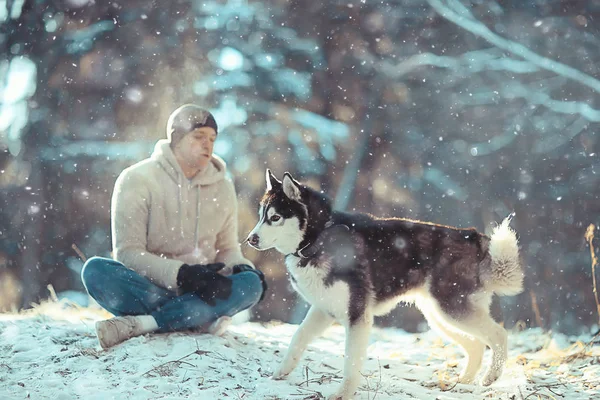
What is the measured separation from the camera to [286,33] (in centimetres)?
1024

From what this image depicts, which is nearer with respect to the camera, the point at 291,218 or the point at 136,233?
the point at 291,218

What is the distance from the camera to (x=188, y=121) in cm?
430

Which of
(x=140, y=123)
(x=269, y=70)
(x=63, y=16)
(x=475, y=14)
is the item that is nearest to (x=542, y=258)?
(x=475, y=14)

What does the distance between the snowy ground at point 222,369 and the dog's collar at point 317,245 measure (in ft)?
2.53

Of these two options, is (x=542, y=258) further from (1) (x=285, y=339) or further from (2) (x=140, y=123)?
(2) (x=140, y=123)

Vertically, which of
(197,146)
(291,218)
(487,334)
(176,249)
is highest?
(197,146)

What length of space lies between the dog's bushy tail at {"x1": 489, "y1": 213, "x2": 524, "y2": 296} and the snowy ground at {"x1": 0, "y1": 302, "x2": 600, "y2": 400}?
24.0 inches

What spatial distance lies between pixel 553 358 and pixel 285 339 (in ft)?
7.00

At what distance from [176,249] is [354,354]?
65.3 inches

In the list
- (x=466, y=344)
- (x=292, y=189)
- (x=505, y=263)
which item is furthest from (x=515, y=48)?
(x=292, y=189)

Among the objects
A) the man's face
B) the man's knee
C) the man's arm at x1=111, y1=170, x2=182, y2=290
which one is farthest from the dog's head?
the man's knee

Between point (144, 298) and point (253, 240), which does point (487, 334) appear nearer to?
point (253, 240)

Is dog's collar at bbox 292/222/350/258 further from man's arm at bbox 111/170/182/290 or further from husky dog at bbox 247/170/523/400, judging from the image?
man's arm at bbox 111/170/182/290

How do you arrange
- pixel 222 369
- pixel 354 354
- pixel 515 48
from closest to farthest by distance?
pixel 354 354 < pixel 222 369 < pixel 515 48
